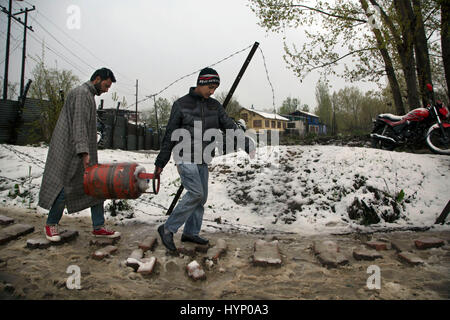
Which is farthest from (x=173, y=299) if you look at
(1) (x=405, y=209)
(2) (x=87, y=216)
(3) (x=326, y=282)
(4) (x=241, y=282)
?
(1) (x=405, y=209)

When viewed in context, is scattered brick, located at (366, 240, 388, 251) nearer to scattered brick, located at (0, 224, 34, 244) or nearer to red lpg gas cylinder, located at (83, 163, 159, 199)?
red lpg gas cylinder, located at (83, 163, 159, 199)

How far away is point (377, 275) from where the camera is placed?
2.48 metres

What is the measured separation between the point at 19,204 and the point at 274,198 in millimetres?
4942

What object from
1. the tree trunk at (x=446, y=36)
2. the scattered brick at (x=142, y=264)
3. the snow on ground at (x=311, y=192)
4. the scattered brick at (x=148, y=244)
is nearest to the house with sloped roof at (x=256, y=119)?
the tree trunk at (x=446, y=36)

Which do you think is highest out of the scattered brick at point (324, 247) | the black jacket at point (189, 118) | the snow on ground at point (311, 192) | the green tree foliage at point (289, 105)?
the green tree foliage at point (289, 105)

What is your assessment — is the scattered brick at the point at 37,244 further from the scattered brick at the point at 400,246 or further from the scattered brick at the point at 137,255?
the scattered brick at the point at 400,246

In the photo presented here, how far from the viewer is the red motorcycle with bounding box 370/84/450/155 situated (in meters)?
6.50

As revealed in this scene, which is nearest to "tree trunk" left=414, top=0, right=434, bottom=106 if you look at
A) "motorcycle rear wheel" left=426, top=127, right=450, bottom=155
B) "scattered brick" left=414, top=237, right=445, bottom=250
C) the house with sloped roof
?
"motorcycle rear wheel" left=426, top=127, right=450, bottom=155

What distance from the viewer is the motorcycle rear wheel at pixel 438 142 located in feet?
21.0

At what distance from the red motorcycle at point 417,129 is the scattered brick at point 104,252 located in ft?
23.0

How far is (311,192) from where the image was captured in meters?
5.27

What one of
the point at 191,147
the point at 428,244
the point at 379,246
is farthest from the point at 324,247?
the point at 191,147

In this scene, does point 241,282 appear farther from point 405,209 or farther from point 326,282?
point 405,209

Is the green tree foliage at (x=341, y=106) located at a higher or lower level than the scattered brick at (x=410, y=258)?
higher
